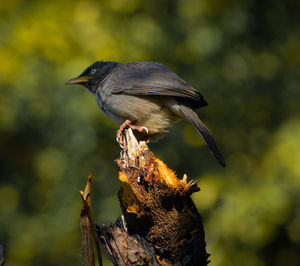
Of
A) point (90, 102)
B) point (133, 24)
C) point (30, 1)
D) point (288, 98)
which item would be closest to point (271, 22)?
point (288, 98)

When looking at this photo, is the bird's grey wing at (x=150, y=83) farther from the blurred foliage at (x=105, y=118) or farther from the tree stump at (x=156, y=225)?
the blurred foliage at (x=105, y=118)

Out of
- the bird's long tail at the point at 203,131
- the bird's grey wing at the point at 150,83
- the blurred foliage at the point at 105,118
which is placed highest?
the bird's grey wing at the point at 150,83

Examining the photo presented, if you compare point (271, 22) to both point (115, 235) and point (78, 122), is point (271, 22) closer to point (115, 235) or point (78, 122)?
point (78, 122)

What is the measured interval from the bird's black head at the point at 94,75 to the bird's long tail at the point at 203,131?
126cm

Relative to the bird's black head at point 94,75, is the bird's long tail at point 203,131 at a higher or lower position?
higher

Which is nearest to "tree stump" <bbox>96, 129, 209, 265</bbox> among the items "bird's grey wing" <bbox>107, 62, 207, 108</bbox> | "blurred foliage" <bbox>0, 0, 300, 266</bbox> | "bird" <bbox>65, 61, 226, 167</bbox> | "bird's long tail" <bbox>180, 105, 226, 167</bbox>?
"bird's long tail" <bbox>180, 105, 226, 167</bbox>

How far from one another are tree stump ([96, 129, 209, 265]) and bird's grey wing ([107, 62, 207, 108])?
53.1 inches

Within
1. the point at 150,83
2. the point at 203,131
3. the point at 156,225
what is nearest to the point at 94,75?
the point at 150,83

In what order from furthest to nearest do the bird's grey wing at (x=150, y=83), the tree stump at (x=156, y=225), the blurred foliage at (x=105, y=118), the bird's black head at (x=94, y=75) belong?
the blurred foliage at (x=105, y=118)
the bird's black head at (x=94, y=75)
the bird's grey wing at (x=150, y=83)
the tree stump at (x=156, y=225)

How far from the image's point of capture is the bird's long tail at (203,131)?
372 cm

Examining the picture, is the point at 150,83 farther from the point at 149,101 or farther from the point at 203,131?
the point at 203,131

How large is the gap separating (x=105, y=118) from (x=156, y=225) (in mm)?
3536

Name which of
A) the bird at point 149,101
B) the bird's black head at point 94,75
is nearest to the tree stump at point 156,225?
the bird at point 149,101

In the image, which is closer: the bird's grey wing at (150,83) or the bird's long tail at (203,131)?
the bird's long tail at (203,131)
